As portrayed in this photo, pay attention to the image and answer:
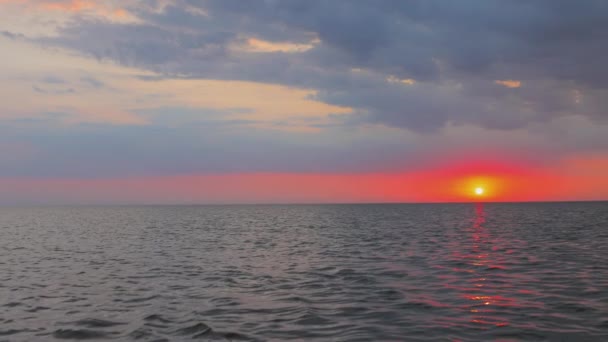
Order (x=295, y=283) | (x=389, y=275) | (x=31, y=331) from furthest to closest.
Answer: (x=389, y=275), (x=295, y=283), (x=31, y=331)

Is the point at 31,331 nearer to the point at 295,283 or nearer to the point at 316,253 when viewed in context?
the point at 295,283

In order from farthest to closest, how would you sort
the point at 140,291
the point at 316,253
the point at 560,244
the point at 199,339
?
the point at 560,244 < the point at 316,253 < the point at 140,291 < the point at 199,339

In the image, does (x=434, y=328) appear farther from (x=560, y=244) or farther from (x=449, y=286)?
(x=560, y=244)

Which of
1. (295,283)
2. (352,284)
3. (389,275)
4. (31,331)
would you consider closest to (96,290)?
(31,331)

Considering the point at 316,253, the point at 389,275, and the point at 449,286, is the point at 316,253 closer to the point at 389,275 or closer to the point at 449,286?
the point at 389,275

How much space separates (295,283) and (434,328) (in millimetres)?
10063

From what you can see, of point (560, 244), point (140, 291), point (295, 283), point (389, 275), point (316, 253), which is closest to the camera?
point (140, 291)

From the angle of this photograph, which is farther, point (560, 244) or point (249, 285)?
point (560, 244)

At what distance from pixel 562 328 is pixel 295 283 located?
12.7m

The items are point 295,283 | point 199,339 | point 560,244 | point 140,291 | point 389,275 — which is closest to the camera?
point 199,339

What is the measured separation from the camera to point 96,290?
2253 centimetres

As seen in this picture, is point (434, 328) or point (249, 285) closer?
point (434, 328)

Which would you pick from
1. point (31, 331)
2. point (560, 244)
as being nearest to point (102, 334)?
point (31, 331)

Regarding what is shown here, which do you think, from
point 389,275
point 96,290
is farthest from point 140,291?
point 389,275
